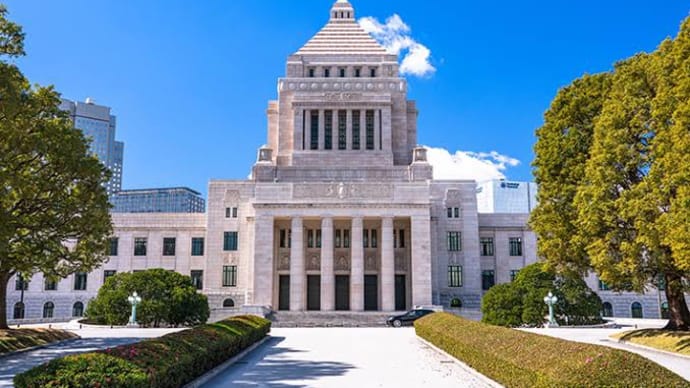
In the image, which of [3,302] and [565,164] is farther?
[3,302]

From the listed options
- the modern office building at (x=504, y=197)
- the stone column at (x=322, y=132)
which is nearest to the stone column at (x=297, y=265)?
the stone column at (x=322, y=132)

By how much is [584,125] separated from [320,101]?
35746mm

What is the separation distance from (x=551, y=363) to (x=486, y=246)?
153 feet

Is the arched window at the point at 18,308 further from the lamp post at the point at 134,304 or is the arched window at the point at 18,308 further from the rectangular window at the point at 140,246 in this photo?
the lamp post at the point at 134,304

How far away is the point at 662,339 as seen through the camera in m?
23.0

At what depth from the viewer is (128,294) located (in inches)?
1571

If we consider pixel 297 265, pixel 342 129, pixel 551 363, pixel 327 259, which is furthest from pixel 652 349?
pixel 342 129

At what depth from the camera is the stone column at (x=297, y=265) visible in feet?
156

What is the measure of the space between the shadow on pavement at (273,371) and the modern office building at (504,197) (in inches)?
4544

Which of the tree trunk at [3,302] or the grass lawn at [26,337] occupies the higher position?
the tree trunk at [3,302]

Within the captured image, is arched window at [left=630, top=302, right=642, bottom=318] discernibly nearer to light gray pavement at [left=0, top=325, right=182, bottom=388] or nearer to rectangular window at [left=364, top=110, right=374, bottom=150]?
rectangular window at [left=364, top=110, right=374, bottom=150]

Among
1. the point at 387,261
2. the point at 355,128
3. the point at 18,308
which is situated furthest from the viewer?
the point at 355,128

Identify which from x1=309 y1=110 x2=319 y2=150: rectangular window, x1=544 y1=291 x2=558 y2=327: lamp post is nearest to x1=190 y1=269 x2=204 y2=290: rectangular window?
x1=309 y1=110 x2=319 y2=150: rectangular window

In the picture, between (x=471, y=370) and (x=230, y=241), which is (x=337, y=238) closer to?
(x=230, y=241)
